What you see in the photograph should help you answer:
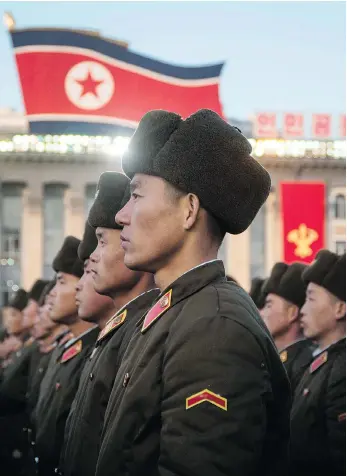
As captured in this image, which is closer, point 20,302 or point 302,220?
point 302,220

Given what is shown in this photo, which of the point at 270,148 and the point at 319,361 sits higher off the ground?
the point at 319,361

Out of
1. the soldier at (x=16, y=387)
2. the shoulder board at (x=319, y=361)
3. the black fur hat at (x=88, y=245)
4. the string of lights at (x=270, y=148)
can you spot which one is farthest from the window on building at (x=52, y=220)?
the black fur hat at (x=88, y=245)

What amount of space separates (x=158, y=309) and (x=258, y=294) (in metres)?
8.81

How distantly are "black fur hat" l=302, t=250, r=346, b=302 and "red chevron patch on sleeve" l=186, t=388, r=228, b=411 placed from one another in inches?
199

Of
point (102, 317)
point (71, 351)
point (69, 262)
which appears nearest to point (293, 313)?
point (69, 262)

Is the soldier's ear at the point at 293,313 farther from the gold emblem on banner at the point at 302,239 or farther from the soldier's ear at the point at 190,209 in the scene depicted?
the soldier's ear at the point at 190,209

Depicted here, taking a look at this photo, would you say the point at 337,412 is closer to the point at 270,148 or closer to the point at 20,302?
the point at 20,302

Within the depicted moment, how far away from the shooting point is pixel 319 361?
24.1ft

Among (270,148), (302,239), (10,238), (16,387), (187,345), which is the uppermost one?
(187,345)

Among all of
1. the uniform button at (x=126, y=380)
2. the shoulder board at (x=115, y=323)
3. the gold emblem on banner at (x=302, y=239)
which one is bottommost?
the gold emblem on banner at (x=302, y=239)

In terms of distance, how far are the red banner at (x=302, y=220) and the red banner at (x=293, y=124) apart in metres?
31.4

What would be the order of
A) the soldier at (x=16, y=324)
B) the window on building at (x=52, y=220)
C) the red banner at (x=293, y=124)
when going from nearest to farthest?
the soldier at (x=16, y=324) → the red banner at (x=293, y=124) → the window on building at (x=52, y=220)

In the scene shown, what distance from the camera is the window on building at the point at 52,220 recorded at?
56.2 m

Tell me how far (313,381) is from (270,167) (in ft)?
162
